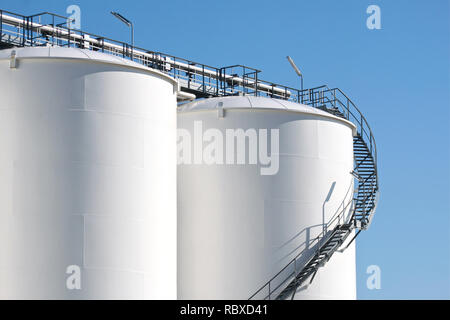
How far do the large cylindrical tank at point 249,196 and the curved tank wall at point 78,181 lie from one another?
151 inches

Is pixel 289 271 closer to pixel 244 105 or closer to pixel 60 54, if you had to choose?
pixel 244 105

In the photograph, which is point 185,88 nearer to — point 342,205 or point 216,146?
point 216,146

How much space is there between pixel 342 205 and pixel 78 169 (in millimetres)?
12210

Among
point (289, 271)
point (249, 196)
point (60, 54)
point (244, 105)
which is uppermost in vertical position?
point (60, 54)

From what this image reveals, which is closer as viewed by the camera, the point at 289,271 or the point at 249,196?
the point at 289,271

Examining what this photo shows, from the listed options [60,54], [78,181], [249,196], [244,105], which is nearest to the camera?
[78,181]

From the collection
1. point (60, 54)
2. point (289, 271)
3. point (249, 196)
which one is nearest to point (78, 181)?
point (60, 54)

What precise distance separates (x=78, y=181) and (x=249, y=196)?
316 inches

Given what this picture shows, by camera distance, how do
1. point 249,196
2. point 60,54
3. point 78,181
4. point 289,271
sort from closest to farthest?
point 78,181 < point 60,54 < point 289,271 < point 249,196

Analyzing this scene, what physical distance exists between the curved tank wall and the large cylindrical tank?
12.6 feet

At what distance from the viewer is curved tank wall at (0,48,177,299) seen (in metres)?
28.3

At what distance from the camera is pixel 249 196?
34.6 metres

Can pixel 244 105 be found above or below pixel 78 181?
above
